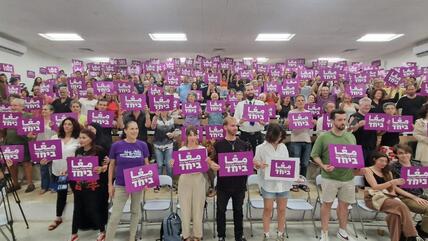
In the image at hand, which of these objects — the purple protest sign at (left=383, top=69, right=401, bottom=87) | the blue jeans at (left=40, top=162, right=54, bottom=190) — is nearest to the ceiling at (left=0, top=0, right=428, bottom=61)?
the purple protest sign at (left=383, top=69, right=401, bottom=87)

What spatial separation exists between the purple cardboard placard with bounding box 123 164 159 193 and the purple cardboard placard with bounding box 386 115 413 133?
3605 mm

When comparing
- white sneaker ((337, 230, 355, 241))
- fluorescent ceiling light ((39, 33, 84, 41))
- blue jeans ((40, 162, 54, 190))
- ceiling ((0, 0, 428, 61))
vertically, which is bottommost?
white sneaker ((337, 230, 355, 241))

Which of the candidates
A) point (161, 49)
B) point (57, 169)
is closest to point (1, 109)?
point (57, 169)

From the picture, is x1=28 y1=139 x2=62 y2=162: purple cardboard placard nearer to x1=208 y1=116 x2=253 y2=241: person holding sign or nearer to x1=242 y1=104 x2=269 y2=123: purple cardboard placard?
x1=208 y1=116 x2=253 y2=241: person holding sign

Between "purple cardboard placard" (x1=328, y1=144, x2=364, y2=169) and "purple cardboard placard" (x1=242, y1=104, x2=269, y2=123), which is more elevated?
"purple cardboard placard" (x1=242, y1=104, x2=269, y2=123)

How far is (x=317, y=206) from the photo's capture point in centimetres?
497

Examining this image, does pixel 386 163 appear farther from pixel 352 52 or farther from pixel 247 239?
pixel 352 52

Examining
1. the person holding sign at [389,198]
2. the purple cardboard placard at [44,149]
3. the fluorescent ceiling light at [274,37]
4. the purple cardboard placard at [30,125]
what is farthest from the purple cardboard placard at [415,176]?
the fluorescent ceiling light at [274,37]

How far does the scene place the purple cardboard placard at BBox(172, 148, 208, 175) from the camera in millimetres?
3734

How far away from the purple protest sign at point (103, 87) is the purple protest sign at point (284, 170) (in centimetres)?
391

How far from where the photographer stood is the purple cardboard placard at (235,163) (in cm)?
379

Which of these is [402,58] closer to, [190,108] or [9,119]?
[190,108]

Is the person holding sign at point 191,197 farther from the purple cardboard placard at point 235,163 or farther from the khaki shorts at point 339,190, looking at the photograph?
the khaki shorts at point 339,190

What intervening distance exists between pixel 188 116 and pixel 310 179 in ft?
8.31
